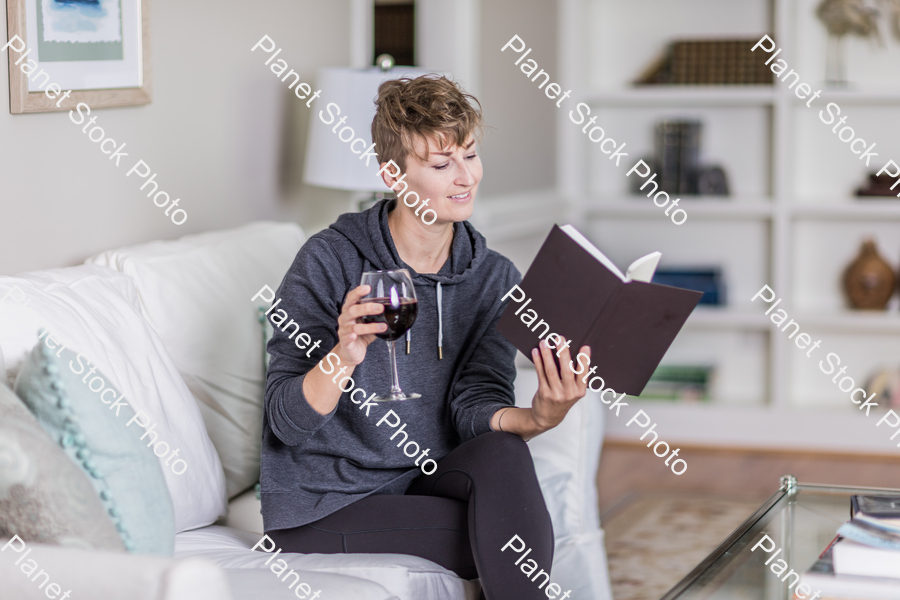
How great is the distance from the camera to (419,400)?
1.65 m

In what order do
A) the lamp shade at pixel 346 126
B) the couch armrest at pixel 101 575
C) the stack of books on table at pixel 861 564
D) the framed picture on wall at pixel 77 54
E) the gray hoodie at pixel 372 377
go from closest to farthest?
the couch armrest at pixel 101 575, the stack of books on table at pixel 861 564, the gray hoodie at pixel 372 377, the framed picture on wall at pixel 77 54, the lamp shade at pixel 346 126

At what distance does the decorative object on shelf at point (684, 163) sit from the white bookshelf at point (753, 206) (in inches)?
2.9

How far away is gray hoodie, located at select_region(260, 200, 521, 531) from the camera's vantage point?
60.1 inches

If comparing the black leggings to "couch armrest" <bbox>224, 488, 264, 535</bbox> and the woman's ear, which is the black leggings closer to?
"couch armrest" <bbox>224, 488, 264, 535</bbox>

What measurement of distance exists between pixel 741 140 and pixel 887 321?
86 cm

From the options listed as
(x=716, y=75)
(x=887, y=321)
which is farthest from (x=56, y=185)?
(x=887, y=321)

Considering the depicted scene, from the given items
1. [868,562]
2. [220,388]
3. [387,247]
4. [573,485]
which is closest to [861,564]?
[868,562]

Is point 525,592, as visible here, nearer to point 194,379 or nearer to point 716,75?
point 194,379

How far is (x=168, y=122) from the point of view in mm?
2119

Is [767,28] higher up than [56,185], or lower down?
higher up

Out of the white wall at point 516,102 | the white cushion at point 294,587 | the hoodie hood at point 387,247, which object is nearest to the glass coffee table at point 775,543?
the white cushion at point 294,587

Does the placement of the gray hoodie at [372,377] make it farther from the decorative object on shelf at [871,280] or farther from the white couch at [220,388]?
the decorative object on shelf at [871,280]

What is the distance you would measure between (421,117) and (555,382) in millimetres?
471

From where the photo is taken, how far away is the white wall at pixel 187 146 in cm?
171
